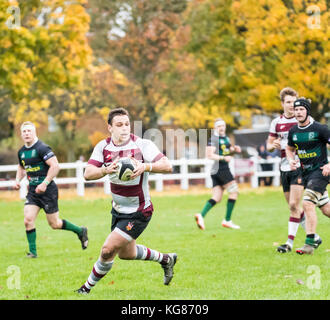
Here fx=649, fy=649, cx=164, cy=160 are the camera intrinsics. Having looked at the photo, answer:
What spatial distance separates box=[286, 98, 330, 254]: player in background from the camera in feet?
31.3

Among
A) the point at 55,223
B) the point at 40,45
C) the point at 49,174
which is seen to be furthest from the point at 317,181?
the point at 40,45

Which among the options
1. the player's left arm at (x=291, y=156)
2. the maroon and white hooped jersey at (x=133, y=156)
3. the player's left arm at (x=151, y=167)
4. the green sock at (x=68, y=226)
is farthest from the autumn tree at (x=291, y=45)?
the player's left arm at (x=151, y=167)

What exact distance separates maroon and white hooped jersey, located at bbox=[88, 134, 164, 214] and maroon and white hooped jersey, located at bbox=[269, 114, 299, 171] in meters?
3.86

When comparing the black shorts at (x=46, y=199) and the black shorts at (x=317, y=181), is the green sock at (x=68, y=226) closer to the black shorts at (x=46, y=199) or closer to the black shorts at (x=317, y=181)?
the black shorts at (x=46, y=199)

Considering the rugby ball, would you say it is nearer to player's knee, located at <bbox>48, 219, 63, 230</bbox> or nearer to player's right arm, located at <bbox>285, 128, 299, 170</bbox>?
player's right arm, located at <bbox>285, 128, 299, 170</bbox>

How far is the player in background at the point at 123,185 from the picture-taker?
707 cm

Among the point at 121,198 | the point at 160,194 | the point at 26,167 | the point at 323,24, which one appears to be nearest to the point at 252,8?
the point at 323,24

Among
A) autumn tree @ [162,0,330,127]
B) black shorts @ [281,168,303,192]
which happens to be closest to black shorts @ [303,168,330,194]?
black shorts @ [281,168,303,192]

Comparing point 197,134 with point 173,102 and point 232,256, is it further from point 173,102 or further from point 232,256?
point 232,256

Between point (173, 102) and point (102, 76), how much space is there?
427cm

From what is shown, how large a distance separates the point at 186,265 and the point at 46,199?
281 cm

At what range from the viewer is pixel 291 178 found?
34.7 ft

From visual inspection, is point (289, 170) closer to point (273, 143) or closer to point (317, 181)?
point (273, 143)

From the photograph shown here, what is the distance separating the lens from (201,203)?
21.0 meters
